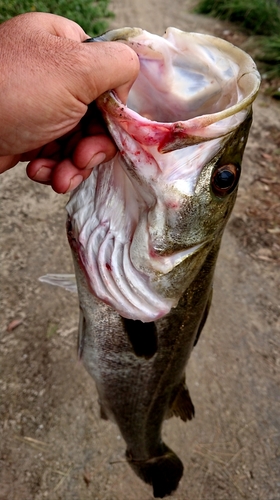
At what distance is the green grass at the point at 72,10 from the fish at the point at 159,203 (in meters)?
4.85

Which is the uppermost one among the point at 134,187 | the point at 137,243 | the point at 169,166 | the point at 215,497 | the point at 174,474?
the point at 169,166

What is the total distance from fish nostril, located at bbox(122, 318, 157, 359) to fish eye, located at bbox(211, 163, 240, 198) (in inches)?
22.6

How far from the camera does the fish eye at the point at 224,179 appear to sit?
1.39 m

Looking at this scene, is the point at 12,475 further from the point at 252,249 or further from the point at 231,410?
the point at 252,249

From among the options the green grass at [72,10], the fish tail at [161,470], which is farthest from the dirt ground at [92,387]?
the green grass at [72,10]

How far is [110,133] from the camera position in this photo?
1.33 meters

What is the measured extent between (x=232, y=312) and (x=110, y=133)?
8.39 feet

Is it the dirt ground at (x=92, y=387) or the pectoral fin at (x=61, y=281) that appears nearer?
the pectoral fin at (x=61, y=281)

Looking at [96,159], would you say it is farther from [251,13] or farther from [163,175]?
[251,13]

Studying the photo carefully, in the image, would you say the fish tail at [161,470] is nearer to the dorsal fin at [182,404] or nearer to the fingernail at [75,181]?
the dorsal fin at [182,404]

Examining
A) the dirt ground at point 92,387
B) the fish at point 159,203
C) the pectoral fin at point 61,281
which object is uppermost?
the fish at point 159,203

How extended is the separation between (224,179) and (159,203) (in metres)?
0.21

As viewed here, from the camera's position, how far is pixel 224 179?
1412 mm

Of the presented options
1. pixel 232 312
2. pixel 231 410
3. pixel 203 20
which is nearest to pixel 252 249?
pixel 232 312
